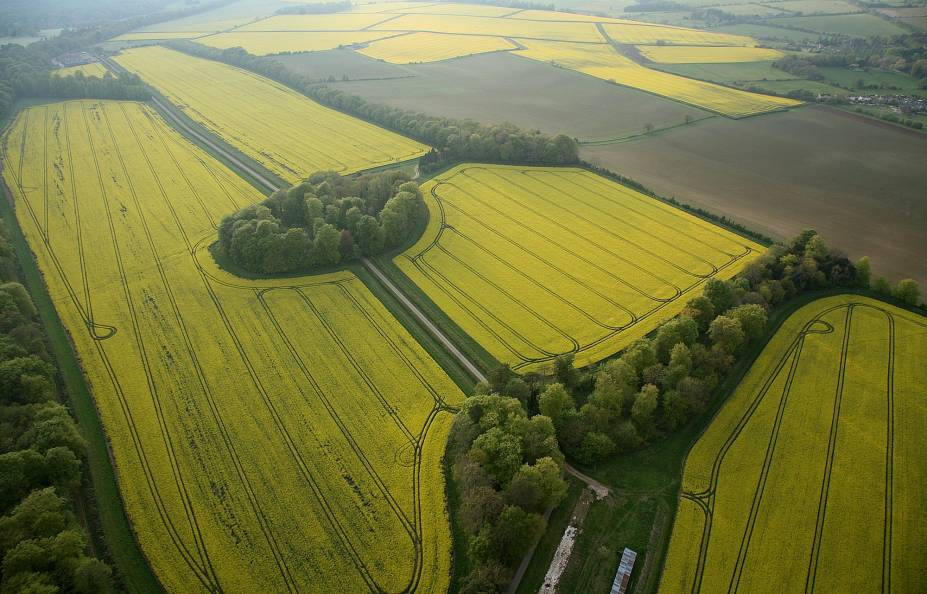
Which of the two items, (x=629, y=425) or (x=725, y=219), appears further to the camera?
(x=725, y=219)

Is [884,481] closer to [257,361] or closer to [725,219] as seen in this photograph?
[725,219]

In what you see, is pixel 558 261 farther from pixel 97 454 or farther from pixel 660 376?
pixel 97 454

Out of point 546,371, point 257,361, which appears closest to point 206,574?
point 257,361

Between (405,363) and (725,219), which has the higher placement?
(725,219)

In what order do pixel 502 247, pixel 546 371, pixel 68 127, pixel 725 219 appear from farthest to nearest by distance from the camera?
pixel 68 127
pixel 725 219
pixel 502 247
pixel 546 371

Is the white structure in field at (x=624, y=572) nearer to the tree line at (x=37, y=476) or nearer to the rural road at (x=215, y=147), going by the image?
the tree line at (x=37, y=476)

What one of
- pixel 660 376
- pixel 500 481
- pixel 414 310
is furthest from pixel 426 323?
pixel 660 376

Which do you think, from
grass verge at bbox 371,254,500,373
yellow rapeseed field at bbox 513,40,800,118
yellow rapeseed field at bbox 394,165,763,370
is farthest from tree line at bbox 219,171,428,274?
yellow rapeseed field at bbox 513,40,800,118
